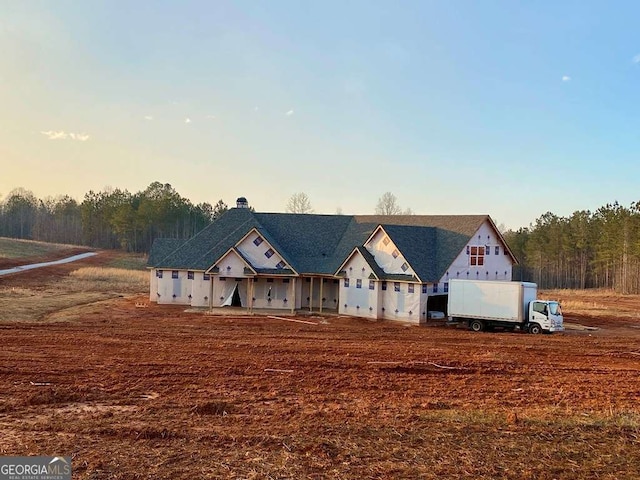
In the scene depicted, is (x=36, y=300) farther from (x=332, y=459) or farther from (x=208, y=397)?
(x=332, y=459)

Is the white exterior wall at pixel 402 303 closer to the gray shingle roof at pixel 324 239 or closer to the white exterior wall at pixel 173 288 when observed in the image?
the gray shingle roof at pixel 324 239

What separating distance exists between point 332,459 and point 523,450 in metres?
3.33

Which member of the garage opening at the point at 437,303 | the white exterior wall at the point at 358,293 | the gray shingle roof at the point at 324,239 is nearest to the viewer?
the white exterior wall at the point at 358,293

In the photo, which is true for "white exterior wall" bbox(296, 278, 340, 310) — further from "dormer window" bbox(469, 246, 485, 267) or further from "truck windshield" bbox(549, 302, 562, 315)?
"truck windshield" bbox(549, 302, 562, 315)

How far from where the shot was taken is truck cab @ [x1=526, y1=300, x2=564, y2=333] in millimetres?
27297

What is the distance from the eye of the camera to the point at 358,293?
33812 mm

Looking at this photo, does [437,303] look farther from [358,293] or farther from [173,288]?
[173,288]

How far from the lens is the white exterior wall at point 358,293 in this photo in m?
33.0

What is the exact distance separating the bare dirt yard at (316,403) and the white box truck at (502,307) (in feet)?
6.82

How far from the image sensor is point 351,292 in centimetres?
3428

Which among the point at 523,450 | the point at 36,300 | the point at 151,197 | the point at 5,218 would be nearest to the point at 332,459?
the point at 523,450

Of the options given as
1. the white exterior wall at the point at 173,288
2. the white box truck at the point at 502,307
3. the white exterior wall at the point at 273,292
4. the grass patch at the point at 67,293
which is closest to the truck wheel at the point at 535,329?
the white box truck at the point at 502,307

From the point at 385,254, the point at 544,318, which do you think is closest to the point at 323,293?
the point at 385,254

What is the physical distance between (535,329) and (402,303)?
7878 millimetres
